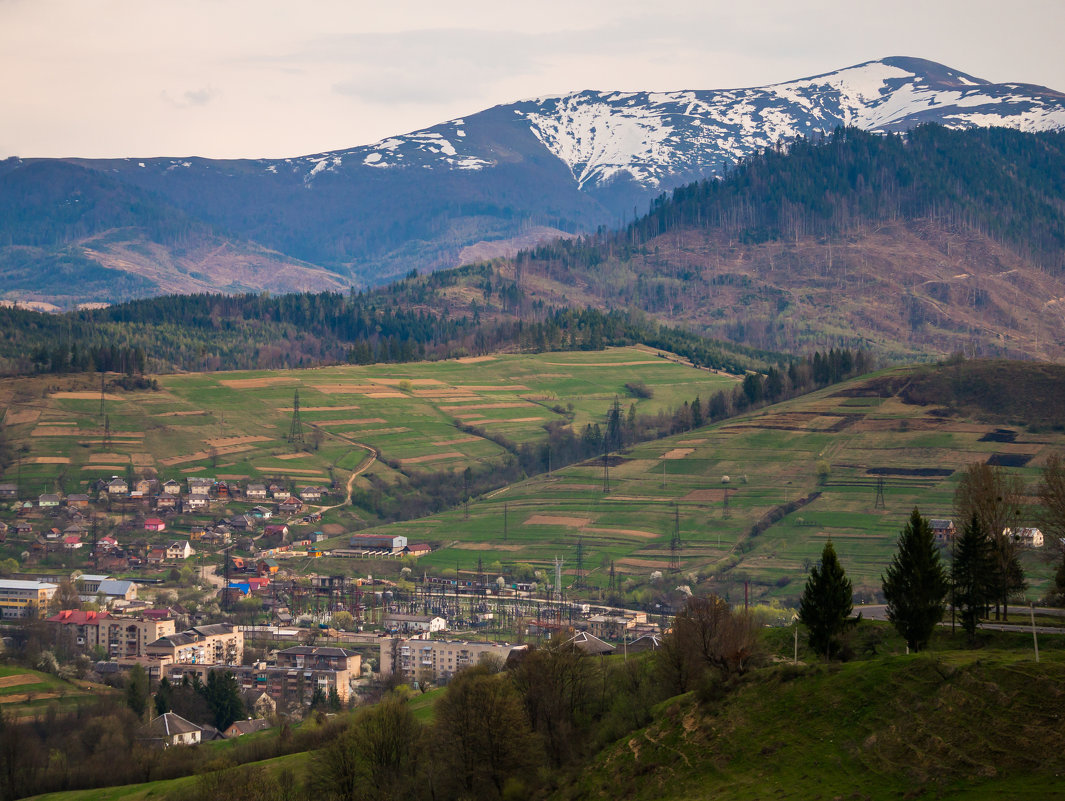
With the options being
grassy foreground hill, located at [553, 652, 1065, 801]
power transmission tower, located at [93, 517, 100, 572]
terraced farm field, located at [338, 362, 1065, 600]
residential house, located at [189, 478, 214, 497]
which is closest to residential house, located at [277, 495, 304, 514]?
residential house, located at [189, 478, 214, 497]

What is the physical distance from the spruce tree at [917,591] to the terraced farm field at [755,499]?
62632mm

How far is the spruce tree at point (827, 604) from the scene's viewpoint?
53.8m

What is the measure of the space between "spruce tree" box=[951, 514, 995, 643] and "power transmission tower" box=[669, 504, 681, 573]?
252ft

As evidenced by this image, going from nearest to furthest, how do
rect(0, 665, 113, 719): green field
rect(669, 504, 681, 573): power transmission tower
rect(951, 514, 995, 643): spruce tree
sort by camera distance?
rect(951, 514, 995, 643): spruce tree → rect(0, 665, 113, 719): green field → rect(669, 504, 681, 573): power transmission tower

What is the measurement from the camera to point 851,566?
124 m

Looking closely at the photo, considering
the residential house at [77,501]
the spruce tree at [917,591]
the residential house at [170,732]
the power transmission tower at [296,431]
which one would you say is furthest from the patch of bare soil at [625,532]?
the spruce tree at [917,591]

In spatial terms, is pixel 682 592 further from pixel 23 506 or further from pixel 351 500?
pixel 23 506

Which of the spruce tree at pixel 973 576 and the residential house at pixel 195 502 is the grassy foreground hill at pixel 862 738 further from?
the residential house at pixel 195 502

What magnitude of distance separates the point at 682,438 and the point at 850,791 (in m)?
144

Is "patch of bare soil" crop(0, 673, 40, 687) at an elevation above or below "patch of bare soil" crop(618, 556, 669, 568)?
below

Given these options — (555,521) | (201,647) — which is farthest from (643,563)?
(201,647)

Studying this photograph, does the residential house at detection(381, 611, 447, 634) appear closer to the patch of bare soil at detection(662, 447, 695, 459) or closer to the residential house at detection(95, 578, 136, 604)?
the residential house at detection(95, 578, 136, 604)

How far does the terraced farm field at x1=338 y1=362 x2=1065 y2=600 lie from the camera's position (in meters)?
135

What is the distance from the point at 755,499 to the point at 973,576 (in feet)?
319
